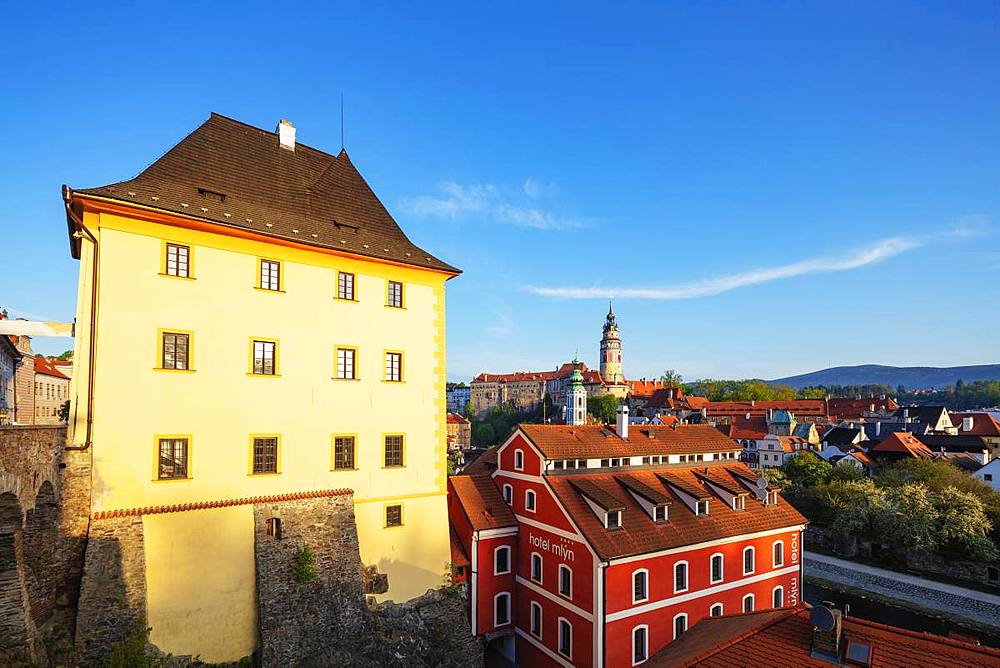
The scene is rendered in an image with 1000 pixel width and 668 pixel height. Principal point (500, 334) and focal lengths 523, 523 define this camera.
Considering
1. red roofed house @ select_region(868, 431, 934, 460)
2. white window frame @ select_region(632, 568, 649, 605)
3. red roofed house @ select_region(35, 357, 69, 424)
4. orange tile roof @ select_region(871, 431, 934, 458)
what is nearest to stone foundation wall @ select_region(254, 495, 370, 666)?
white window frame @ select_region(632, 568, 649, 605)

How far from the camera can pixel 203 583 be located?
1391 cm

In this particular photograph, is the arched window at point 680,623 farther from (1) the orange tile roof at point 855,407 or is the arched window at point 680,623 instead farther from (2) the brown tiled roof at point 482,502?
(1) the orange tile roof at point 855,407

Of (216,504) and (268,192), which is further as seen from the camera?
(268,192)

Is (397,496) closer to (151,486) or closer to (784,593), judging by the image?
(151,486)

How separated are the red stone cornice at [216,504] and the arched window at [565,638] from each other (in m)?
11.2

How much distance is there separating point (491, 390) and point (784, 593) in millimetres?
151621

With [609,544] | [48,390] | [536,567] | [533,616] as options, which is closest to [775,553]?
[609,544]

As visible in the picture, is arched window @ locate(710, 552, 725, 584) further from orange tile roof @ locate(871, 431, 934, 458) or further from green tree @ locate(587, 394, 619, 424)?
green tree @ locate(587, 394, 619, 424)

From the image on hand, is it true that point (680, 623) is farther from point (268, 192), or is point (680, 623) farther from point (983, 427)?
point (983, 427)

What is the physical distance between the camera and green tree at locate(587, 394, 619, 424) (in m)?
110

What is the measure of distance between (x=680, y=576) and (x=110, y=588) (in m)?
20.0

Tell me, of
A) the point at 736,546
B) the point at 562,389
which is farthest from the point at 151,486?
the point at 562,389

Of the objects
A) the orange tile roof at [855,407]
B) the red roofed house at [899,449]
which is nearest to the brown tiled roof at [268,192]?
the red roofed house at [899,449]

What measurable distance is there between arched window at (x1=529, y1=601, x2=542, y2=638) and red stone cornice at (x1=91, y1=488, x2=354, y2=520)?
11493 millimetres
